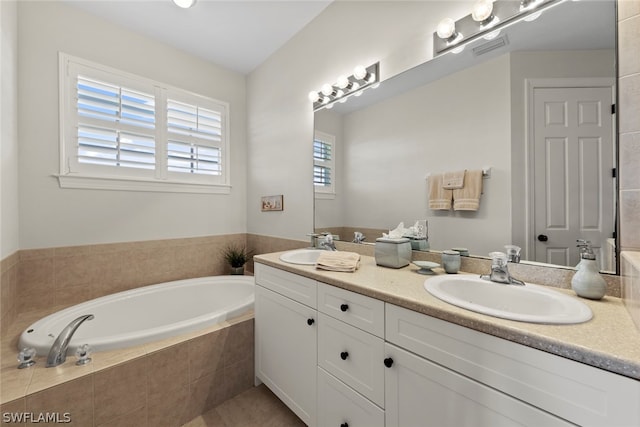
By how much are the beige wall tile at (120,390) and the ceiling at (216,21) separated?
2.46m

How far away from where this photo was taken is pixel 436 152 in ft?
4.58

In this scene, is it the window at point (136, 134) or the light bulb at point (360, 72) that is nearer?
the light bulb at point (360, 72)

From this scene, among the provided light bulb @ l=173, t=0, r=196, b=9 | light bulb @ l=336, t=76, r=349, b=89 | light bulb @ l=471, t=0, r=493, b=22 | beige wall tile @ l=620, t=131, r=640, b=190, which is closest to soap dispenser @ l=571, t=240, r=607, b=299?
beige wall tile @ l=620, t=131, r=640, b=190

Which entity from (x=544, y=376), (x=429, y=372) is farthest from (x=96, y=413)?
(x=544, y=376)

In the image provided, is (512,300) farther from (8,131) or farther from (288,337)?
(8,131)

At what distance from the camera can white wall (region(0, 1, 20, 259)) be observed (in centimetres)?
148

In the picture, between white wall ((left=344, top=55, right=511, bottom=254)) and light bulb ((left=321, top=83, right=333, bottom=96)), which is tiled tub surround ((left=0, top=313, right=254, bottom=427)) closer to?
white wall ((left=344, top=55, right=511, bottom=254))

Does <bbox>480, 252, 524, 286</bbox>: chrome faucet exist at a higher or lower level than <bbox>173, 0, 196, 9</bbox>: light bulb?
lower

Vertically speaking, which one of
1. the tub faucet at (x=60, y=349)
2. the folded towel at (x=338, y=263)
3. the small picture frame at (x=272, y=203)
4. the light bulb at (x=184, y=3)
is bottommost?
the tub faucet at (x=60, y=349)

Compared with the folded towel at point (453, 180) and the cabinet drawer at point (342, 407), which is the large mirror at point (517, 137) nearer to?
the folded towel at point (453, 180)

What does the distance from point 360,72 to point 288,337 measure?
68.1 inches

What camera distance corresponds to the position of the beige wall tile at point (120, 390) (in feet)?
3.98

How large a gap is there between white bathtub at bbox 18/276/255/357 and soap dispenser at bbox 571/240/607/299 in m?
1.76

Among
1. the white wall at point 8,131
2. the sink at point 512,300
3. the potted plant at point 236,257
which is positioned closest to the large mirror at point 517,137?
the sink at point 512,300
